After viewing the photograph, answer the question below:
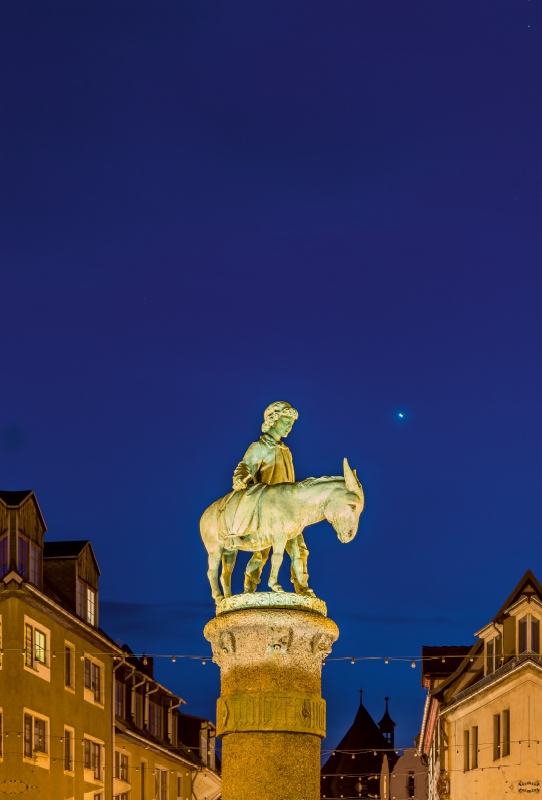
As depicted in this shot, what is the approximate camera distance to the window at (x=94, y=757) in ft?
171

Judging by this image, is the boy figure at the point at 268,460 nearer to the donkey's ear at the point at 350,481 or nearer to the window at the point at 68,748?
the donkey's ear at the point at 350,481

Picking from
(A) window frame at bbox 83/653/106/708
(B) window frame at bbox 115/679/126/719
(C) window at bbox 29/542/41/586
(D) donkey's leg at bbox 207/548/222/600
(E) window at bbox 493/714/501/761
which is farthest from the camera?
(B) window frame at bbox 115/679/126/719

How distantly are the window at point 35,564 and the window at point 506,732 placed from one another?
654 inches

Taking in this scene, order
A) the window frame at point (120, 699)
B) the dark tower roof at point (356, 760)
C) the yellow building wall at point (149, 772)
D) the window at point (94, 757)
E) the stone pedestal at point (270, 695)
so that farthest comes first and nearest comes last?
1. the dark tower roof at point (356, 760)
2. the window frame at point (120, 699)
3. the yellow building wall at point (149, 772)
4. the window at point (94, 757)
5. the stone pedestal at point (270, 695)

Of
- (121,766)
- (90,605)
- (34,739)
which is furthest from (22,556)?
(121,766)

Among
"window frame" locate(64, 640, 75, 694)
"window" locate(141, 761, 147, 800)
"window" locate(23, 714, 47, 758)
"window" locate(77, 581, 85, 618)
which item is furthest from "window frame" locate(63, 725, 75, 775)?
"window" locate(141, 761, 147, 800)

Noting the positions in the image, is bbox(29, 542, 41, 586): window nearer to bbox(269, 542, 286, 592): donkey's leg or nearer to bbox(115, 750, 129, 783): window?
bbox(115, 750, 129, 783): window

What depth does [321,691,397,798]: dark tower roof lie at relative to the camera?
451ft

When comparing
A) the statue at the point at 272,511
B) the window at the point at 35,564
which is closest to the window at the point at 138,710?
the window at the point at 35,564

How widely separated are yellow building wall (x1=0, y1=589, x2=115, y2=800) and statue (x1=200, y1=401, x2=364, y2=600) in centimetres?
2582

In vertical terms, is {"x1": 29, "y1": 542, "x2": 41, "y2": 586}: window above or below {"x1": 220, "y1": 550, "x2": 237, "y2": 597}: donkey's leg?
above

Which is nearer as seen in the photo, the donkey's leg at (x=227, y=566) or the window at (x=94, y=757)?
the donkey's leg at (x=227, y=566)

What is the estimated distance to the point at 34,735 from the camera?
152 ft

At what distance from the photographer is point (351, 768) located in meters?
142
